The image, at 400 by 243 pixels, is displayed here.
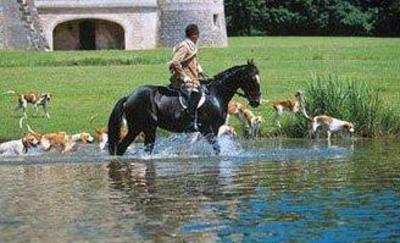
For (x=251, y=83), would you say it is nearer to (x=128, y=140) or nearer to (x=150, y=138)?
(x=150, y=138)

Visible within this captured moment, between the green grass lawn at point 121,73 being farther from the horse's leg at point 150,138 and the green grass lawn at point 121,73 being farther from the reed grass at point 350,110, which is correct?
the horse's leg at point 150,138

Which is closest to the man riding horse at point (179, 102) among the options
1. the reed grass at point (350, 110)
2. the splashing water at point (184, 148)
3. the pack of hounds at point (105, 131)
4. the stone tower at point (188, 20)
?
the splashing water at point (184, 148)

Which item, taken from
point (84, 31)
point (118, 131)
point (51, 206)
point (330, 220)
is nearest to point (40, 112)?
point (118, 131)

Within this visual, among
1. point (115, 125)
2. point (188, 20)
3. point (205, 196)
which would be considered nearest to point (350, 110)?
point (115, 125)

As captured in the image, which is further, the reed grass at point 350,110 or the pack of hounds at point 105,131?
the reed grass at point 350,110

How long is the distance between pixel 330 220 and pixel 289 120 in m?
11.5

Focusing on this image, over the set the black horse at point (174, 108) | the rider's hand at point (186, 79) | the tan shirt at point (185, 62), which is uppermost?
the tan shirt at point (185, 62)

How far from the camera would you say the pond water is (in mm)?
10680

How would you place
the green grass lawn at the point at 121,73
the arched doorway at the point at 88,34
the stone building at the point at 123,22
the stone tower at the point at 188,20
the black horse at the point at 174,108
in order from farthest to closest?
the arched doorway at the point at 88,34 < the stone tower at the point at 188,20 < the stone building at the point at 123,22 < the green grass lawn at the point at 121,73 < the black horse at the point at 174,108

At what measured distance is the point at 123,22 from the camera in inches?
2286

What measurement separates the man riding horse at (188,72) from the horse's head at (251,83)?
0.73m

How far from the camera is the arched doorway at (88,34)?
59188 mm

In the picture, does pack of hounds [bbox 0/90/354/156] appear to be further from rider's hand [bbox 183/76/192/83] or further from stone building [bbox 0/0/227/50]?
stone building [bbox 0/0/227/50]

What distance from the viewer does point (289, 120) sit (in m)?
22.6
